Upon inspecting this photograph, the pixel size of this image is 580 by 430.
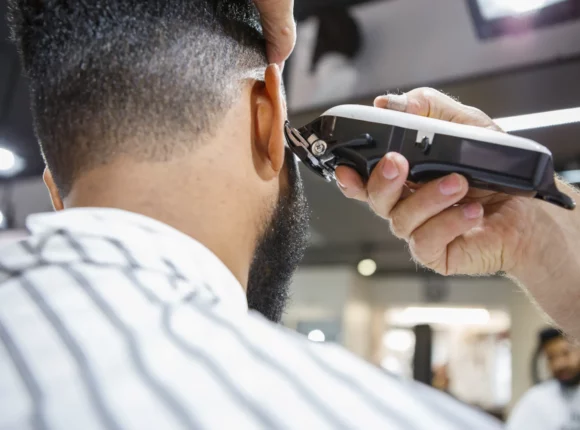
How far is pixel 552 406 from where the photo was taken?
2736 mm

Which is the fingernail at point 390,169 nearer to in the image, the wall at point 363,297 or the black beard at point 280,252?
the black beard at point 280,252

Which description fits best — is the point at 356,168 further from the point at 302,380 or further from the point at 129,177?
the point at 302,380

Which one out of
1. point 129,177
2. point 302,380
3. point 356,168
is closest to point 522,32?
point 356,168

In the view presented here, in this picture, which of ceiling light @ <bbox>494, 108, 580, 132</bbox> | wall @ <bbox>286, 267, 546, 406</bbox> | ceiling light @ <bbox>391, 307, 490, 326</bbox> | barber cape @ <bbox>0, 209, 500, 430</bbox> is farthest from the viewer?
ceiling light @ <bbox>391, 307, 490, 326</bbox>

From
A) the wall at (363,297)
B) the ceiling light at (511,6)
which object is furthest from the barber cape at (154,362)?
the wall at (363,297)

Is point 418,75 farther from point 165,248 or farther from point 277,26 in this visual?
point 165,248

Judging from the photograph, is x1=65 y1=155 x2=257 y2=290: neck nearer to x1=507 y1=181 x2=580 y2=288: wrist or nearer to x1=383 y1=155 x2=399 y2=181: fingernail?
x1=383 y1=155 x2=399 y2=181: fingernail

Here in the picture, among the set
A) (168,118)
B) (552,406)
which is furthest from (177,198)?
(552,406)

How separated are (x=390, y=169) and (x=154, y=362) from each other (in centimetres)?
40

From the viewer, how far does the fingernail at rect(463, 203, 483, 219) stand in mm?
795

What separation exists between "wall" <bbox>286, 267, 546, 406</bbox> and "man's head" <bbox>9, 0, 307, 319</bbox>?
14.2 feet

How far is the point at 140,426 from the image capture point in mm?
342

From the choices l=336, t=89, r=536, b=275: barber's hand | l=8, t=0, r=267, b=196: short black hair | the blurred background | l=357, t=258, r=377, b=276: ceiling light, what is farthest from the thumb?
l=357, t=258, r=377, b=276: ceiling light

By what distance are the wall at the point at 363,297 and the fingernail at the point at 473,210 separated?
13.8ft
